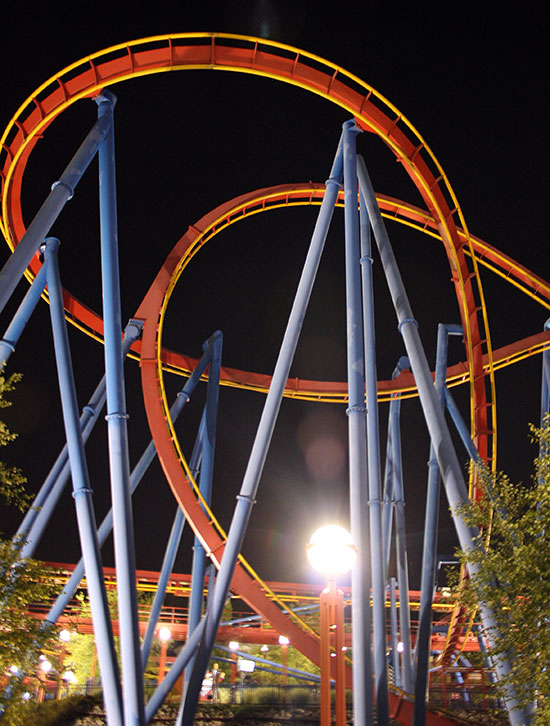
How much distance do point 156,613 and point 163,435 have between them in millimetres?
4196

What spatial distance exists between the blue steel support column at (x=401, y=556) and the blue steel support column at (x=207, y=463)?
3.92m

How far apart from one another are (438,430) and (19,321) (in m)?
6.37

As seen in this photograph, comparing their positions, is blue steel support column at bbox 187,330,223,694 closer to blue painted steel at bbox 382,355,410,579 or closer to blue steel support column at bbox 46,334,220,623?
blue steel support column at bbox 46,334,220,623

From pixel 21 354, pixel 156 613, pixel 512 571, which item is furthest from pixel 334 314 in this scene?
pixel 512 571

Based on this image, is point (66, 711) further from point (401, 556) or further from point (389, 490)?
point (389, 490)

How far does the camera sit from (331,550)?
5156mm

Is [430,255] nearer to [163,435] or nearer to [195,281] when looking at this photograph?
[195,281]

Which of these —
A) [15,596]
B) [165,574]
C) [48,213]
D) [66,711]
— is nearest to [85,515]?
[15,596]

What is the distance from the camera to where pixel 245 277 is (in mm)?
24469

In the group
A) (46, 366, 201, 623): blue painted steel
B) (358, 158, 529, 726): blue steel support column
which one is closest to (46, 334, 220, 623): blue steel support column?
(46, 366, 201, 623): blue painted steel

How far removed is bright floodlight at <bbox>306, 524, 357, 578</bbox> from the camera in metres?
5.15

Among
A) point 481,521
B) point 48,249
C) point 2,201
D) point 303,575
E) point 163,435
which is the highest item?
point 303,575

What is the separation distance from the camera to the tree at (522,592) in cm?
731

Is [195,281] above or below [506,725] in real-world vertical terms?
above
